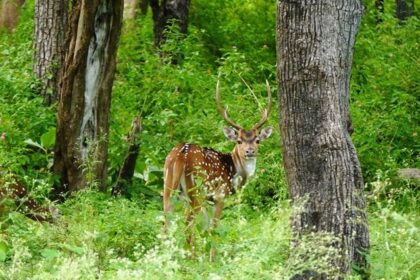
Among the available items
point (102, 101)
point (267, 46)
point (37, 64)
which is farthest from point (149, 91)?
point (267, 46)

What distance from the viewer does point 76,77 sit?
44.4 ft

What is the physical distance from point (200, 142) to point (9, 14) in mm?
7590

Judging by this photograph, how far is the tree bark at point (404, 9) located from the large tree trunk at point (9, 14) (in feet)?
23.9

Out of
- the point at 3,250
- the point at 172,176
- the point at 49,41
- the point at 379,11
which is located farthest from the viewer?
the point at 379,11

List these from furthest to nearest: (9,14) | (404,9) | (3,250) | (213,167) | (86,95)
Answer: (404,9) < (9,14) < (86,95) < (213,167) < (3,250)

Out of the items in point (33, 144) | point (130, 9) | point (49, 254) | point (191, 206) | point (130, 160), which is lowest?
point (130, 160)

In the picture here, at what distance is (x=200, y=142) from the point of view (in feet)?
51.4

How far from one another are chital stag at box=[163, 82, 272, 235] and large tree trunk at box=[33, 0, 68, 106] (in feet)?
9.60

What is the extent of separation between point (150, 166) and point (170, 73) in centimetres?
266

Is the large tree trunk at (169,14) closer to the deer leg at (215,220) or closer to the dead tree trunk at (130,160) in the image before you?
the dead tree trunk at (130,160)

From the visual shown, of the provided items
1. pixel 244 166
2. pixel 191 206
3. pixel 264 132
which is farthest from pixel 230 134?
pixel 191 206

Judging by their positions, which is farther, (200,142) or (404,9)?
(404,9)

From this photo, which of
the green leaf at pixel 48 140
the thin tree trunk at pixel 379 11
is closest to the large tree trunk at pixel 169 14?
the thin tree trunk at pixel 379 11

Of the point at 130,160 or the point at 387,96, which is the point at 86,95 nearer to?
the point at 130,160
